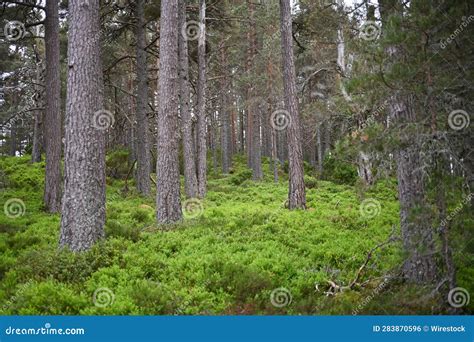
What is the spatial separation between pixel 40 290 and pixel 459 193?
6.37 metres

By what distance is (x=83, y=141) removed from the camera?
7.79 metres

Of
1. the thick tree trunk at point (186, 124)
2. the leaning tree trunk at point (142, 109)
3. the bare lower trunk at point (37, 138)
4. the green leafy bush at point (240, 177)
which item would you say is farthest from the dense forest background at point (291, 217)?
the bare lower trunk at point (37, 138)

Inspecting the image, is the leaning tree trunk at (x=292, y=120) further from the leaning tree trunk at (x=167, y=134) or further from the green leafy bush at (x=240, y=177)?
the green leafy bush at (x=240, y=177)

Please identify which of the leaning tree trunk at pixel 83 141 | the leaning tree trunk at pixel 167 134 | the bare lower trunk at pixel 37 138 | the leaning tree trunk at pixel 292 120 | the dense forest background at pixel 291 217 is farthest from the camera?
the bare lower trunk at pixel 37 138

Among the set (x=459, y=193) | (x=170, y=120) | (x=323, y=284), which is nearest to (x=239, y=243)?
(x=323, y=284)

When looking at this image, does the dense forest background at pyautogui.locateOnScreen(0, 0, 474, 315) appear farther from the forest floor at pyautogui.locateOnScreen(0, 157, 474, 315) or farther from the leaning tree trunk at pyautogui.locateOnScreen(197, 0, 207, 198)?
the leaning tree trunk at pyautogui.locateOnScreen(197, 0, 207, 198)

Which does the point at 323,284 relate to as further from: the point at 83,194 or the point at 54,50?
the point at 54,50

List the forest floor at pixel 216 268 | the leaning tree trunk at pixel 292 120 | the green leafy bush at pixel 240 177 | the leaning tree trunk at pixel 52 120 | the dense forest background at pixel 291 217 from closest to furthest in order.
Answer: the dense forest background at pixel 291 217 → the forest floor at pixel 216 268 → the leaning tree trunk at pixel 292 120 → the leaning tree trunk at pixel 52 120 → the green leafy bush at pixel 240 177

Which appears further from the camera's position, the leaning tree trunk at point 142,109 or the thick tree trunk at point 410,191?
the leaning tree trunk at point 142,109

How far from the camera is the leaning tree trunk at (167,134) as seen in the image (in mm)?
10406

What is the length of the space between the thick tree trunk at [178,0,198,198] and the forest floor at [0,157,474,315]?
134 inches

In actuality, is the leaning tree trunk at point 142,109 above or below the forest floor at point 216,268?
above

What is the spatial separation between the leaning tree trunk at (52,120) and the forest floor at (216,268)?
1.88 metres

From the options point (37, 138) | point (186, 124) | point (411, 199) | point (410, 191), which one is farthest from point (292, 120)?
point (37, 138)
